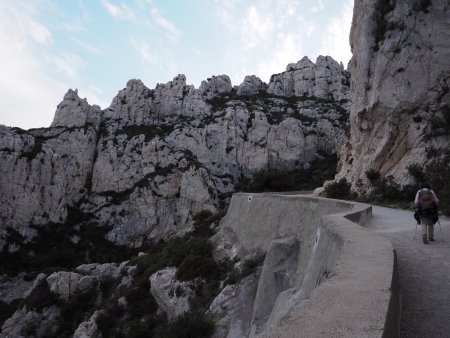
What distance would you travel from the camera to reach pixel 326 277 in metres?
5.64

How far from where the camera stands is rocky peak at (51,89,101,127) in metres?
75.9

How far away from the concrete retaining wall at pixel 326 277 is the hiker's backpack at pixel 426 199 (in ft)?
5.86

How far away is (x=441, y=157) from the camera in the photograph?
23.0 m

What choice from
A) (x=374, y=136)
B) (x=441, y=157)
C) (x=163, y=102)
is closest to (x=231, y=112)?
(x=163, y=102)

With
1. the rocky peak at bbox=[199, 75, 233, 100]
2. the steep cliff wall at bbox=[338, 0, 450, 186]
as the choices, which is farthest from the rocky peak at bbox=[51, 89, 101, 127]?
the steep cliff wall at bbox=[338, 0, 450, 186]

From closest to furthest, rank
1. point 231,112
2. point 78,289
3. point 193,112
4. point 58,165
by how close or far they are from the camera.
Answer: point 78,289
point 58,165
point 231,112
point 193,112

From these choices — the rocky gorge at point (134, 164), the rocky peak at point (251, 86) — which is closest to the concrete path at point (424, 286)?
the rocky gorge at point (134, 164)

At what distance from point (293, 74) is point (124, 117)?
159ft

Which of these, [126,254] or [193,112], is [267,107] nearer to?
[193,112]

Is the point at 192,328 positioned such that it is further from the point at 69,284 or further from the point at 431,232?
the point at 69,284

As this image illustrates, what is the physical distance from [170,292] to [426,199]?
50.9 ft

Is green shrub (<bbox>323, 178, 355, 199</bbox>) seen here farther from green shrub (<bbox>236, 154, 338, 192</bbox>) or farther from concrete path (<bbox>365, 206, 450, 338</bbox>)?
concrete path (<bbox>365, 206, 450, 338</bbox>)

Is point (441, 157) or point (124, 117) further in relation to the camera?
point (124, 117)

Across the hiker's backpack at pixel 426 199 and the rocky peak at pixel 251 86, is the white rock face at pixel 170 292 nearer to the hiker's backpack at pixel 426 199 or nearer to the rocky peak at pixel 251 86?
the hiker's backpack at pixel 426 199
